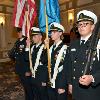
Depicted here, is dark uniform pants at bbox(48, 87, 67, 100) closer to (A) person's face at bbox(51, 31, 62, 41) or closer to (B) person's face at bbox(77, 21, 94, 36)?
(A) person's face at bbox(51, 31, 62, 41)

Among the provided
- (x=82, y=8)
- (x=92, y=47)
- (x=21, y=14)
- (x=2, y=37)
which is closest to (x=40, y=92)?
(x=21, y=14)

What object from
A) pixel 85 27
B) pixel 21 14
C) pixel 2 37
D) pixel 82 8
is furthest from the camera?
pixel 2 37

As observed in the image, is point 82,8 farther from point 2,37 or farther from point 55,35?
point 55,35

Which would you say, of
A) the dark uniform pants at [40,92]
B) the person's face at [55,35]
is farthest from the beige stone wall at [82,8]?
the person's face at [55,35]

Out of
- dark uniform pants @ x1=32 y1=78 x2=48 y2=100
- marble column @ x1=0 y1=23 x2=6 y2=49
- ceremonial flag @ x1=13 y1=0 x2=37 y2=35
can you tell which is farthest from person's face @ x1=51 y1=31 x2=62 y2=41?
marble column @ x1=0 y1=23 x2=6 y2=49

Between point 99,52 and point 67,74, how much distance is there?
0.79 meters

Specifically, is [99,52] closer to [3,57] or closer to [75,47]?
[75,47]

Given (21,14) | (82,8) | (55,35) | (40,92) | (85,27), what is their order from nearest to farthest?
(85,27) → (55,35) → (40,92) → (21,14) → (82,8)

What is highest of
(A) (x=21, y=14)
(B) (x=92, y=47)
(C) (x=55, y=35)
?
(A) (x=21, y=14)

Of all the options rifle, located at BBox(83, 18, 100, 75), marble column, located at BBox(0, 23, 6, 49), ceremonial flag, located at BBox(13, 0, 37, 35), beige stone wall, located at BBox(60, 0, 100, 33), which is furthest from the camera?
marble column, located at BBox(0, 23, 6, 49)

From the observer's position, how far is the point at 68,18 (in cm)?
1298

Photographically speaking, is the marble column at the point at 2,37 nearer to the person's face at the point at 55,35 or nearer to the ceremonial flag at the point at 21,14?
the ceremonial flag at the point at 21,14

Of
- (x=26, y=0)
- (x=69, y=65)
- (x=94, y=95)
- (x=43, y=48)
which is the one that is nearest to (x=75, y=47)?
(x=69, y=65)

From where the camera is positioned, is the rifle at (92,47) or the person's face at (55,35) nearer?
the rifle at (92,47)
